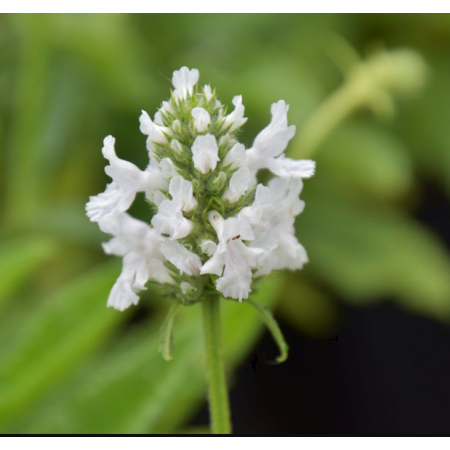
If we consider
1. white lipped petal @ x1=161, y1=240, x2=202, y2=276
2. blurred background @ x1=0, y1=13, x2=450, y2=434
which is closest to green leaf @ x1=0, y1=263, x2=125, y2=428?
blurred background @ x1=0, y1=13, x2=450, y2=434

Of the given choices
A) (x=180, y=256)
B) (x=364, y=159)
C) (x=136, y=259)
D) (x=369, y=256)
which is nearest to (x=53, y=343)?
(x=136, y=259)

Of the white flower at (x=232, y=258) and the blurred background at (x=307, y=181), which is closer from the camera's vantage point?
the white flower at (x=232, y=258)

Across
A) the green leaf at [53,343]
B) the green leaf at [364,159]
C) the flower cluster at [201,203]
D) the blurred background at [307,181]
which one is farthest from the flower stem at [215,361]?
the green leaf at [364,159]

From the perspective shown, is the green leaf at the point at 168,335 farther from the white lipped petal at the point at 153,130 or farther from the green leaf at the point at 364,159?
the green leaf at the point at 364,159

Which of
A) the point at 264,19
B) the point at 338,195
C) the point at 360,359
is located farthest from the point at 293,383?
the point at 264,19

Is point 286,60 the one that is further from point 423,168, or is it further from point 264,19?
point 423,168

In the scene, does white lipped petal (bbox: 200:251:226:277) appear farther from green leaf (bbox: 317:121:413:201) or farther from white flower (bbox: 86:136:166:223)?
green leaf (bbox: 317:121:413:201)
